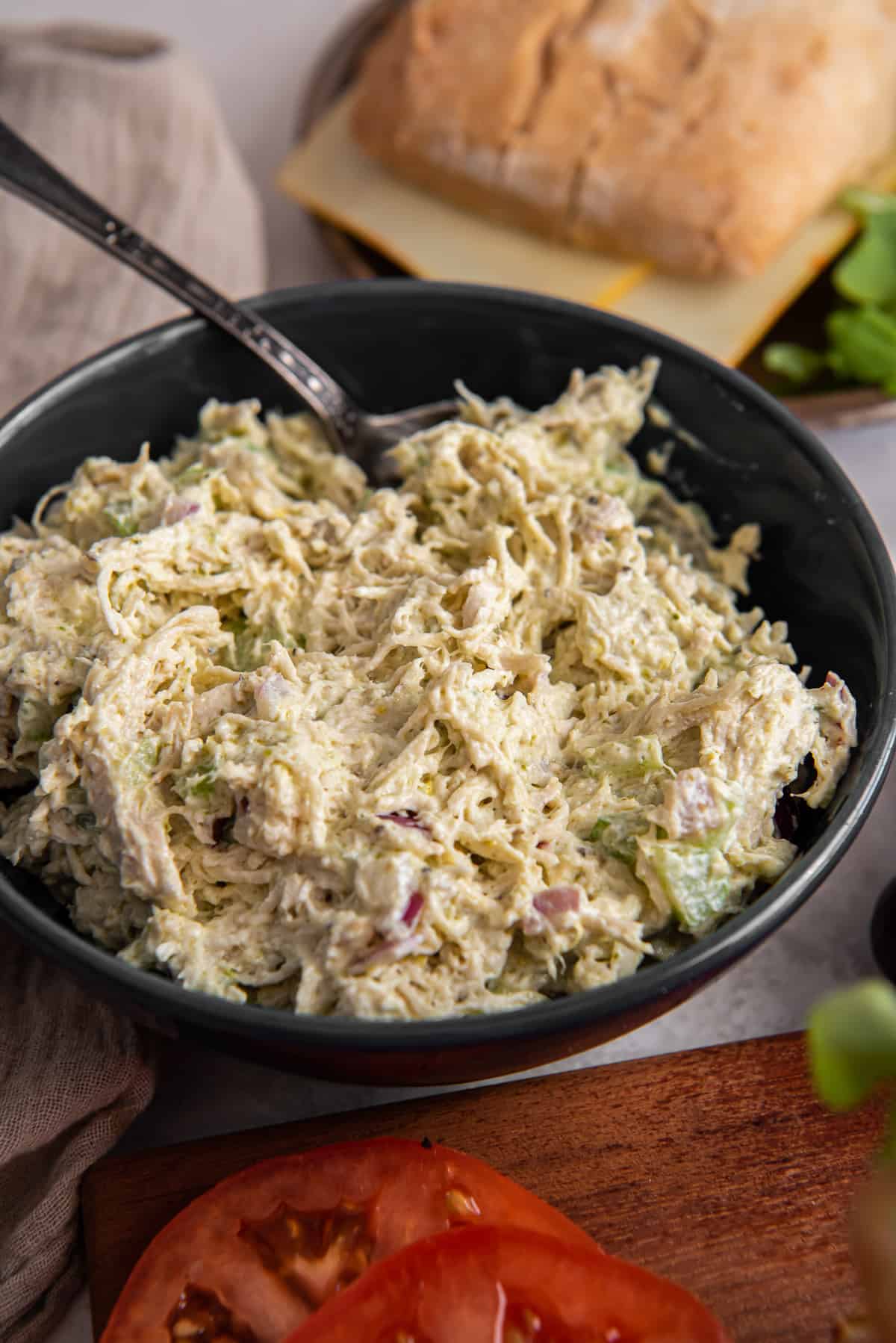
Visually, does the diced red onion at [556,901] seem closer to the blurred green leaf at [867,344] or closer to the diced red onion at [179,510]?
the diced red onion at [179,510]

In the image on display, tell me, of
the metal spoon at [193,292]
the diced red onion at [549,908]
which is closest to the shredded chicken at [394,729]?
the diced red onion at [549,908]

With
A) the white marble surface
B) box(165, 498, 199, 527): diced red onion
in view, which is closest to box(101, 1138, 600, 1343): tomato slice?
the white marble surface

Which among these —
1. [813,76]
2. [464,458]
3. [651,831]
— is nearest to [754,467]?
[464,458]

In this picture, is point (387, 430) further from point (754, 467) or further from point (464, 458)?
point (754, 467)

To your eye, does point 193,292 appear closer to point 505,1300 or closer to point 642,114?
point 642,114

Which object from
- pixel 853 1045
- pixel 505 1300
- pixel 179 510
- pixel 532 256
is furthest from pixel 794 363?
pixel 505 1300
